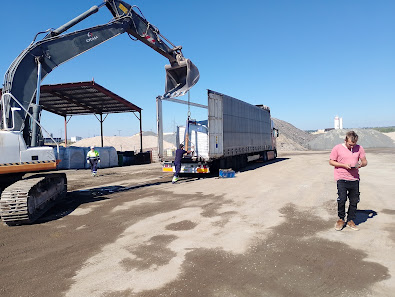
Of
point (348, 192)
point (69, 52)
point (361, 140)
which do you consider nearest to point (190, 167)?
point (69, 52)

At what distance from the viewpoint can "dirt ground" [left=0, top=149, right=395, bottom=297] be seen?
3586 mm

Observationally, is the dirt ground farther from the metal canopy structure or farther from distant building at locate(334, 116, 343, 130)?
distant building at locate(334, 116, 343, 130)

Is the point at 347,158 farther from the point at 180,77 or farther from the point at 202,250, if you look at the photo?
the point at 180,77

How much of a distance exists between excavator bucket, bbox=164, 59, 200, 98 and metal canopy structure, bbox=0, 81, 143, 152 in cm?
996

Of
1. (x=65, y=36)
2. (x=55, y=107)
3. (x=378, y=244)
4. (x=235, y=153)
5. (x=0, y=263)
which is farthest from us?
(x=55, y=107)

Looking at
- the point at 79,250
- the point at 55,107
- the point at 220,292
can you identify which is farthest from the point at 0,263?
the point at 55,107

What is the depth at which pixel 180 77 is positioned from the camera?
11.9 m

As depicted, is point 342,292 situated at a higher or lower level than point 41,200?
lower

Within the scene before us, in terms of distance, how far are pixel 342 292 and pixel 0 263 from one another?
16.1 feet

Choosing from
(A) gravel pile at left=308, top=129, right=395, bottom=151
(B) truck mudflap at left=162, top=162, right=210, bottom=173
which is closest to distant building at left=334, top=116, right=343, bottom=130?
(A) gravel pile at left=308, top=129, right=395, bottom=151

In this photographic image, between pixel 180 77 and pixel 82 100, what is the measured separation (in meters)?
14.8

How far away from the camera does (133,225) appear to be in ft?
20.5

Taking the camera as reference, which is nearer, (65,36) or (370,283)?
(370,283)

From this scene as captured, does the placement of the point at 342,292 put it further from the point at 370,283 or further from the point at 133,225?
the point at 133,225
